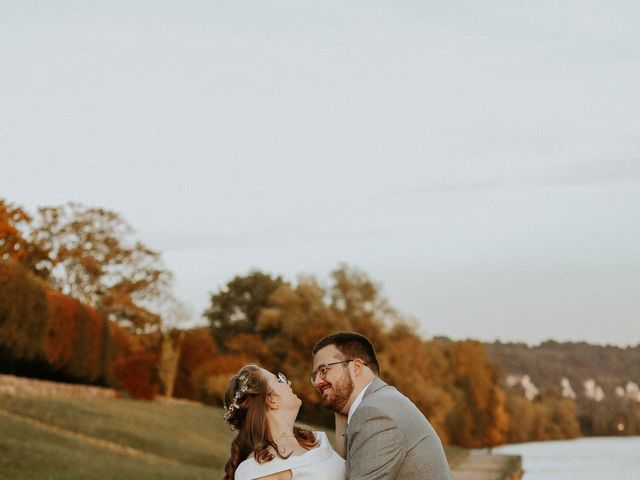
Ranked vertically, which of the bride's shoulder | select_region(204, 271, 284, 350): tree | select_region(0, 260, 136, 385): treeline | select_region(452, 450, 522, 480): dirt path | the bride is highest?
select_region(204, 271, 284, 350): tree

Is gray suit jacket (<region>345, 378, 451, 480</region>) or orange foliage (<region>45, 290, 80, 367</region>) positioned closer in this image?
gray suit jacket (<region>345, 378, 451, 480</region>)

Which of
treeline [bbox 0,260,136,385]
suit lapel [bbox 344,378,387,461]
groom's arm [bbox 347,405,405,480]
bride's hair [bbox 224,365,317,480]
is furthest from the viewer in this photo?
treeline [bbox 0,260,136,385]

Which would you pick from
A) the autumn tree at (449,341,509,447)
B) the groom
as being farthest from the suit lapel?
the autumn tree at (449,341,509,447)

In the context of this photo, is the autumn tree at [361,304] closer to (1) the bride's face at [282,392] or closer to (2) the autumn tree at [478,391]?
(2) the autumn tree at [478,391]

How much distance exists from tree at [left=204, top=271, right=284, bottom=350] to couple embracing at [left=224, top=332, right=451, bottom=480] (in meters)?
68.8

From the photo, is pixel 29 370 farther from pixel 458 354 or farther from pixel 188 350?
pixel 458 354

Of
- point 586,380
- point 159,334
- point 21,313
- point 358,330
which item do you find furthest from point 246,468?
point 586,380

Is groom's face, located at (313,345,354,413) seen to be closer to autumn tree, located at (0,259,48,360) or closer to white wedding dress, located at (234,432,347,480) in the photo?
white wedding dress, located at (234,432,347,480)

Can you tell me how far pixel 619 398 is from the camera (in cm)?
11012

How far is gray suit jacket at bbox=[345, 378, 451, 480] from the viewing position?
175 inches

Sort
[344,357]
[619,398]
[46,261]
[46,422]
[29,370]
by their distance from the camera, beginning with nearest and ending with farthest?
[344,357] → [46,422] → [29,370] → [46,261] → [619,398]

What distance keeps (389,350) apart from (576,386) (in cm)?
6983

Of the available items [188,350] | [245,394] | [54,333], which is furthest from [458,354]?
[245,394]

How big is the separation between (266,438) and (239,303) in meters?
71.0
